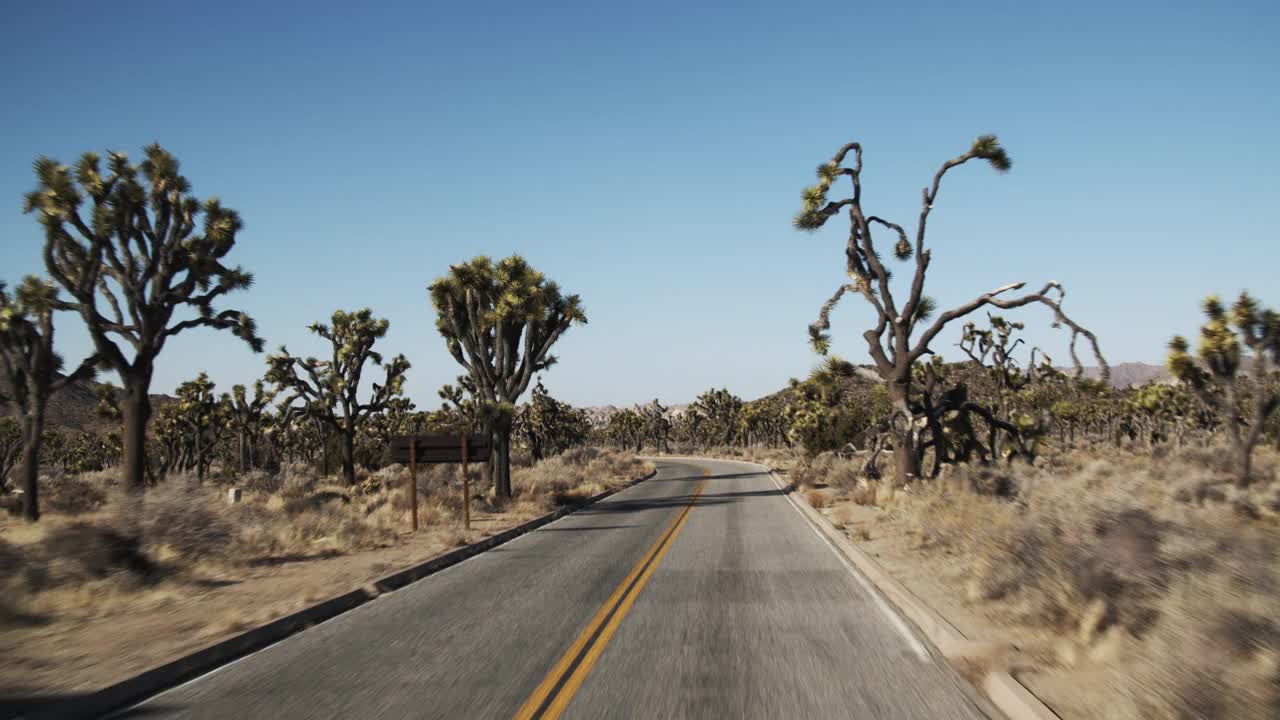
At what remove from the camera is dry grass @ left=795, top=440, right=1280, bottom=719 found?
16.2ft

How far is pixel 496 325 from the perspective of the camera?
2569 centimetres

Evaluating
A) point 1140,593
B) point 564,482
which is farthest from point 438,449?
point 564,482

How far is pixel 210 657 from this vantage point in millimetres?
7383

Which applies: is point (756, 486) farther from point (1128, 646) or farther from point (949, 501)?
point (1128, 646)

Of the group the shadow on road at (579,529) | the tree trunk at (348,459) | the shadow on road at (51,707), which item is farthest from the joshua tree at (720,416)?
the shadow on road at (51,707)

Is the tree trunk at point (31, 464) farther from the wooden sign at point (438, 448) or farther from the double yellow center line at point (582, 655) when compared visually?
the double yellow center line at point (582, 655)

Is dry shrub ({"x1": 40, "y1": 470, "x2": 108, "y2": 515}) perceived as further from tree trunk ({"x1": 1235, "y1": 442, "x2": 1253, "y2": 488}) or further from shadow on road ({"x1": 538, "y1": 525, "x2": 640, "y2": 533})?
tree trunk ({"x1": 1235, "y1": 442, "x2": 1253, "y2": 488})

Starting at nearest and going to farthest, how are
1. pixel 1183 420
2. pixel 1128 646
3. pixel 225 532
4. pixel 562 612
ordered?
1. pixel 1128 646
2. pixel 562 612
3. pixel 225 532
4. pixel 1183 420

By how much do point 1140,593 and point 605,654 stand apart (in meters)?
4.66

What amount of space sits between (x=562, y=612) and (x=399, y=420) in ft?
214

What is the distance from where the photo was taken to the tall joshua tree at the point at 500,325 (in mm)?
24875

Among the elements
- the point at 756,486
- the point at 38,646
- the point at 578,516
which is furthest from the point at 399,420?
the point at 38,646

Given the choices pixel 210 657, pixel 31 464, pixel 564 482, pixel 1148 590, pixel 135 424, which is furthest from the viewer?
pixel 564 482

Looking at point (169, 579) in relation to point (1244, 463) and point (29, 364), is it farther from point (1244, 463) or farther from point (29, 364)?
point (1244, 463)
